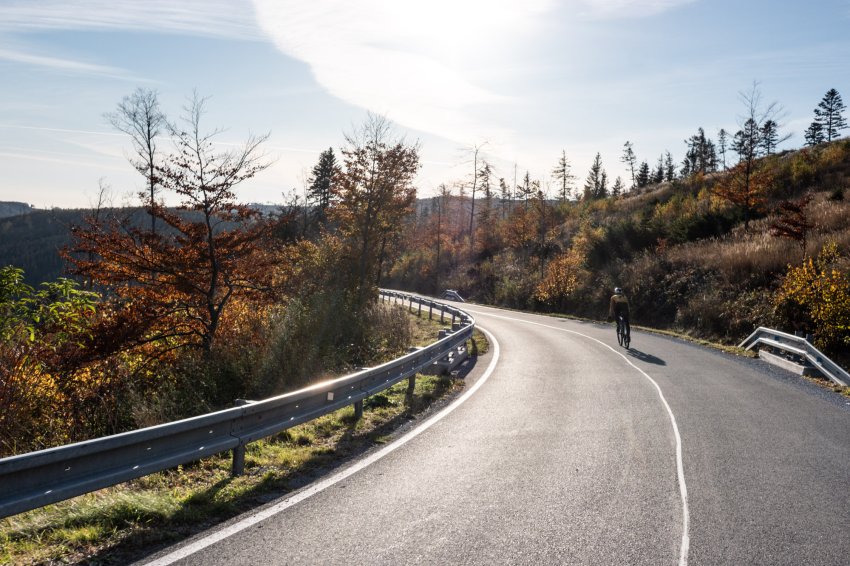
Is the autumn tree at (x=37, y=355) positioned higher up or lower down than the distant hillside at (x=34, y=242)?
lower down

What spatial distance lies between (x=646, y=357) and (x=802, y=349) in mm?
3684

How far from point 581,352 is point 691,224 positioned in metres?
19.4

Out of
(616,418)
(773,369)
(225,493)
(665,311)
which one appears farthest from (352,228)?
(225,493)

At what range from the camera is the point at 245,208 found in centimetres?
1254

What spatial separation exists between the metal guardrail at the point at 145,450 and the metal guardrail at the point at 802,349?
35.1 ft

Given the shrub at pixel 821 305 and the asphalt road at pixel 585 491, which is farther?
the shrub at pixel 821 305

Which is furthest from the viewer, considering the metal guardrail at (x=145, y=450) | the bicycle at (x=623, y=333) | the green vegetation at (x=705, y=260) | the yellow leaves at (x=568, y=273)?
the yellow leaves at (x=568, y=273)

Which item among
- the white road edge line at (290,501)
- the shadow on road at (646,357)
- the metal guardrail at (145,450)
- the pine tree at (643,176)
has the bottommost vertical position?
the white road edge line at (290,501)

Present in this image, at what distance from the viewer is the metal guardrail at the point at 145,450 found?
3.76 metres

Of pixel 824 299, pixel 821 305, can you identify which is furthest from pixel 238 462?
pixel 821 305

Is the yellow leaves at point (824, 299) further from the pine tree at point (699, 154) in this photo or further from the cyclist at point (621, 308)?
the pine tree at point (699, 154)

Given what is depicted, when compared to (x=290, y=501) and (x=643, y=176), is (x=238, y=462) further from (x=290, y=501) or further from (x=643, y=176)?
(x=643, y=176)

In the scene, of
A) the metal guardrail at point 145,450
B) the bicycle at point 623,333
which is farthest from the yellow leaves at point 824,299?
the metal guardrail at point 145,450

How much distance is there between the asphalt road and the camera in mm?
4246
